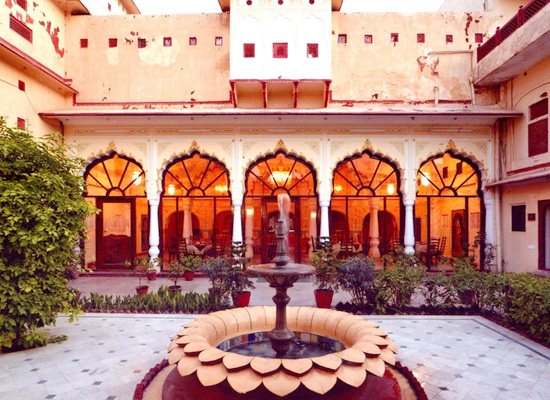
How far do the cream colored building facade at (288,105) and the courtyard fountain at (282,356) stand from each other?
7.36 meters

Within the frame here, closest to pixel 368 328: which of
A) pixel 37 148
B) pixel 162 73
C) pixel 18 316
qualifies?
pixel 18 316

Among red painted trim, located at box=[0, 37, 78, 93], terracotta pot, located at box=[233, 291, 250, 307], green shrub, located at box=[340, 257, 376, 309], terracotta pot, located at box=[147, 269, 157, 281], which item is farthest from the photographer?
terracotta pot, located at box=[147, 269, 157, 281]

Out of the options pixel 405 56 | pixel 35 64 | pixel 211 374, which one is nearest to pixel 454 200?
pixel 405 56

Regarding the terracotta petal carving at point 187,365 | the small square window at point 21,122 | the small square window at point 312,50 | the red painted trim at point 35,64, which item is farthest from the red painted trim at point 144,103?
the terracotta petal carving at point 187,365

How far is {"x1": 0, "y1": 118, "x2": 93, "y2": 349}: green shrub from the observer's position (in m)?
5.38

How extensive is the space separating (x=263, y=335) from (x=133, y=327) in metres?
3.03

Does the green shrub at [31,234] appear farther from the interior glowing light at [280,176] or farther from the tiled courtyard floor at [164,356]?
the interior glowing light at [280,176]

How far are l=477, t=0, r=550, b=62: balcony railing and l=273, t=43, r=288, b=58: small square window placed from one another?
664cm

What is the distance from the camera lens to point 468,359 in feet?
18.0

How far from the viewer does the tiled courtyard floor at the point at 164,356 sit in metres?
4.52

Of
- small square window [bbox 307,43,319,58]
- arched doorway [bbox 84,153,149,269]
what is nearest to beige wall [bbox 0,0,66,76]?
arched doorway [bbox 84,153,149,269]

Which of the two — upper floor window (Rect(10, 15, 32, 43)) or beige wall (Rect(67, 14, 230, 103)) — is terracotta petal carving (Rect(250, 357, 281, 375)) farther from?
upper floor window (Rect(10, 15, 32, 43))

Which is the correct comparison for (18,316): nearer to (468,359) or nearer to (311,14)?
(468,359)

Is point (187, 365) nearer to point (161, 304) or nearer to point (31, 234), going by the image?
point (31, 234)
